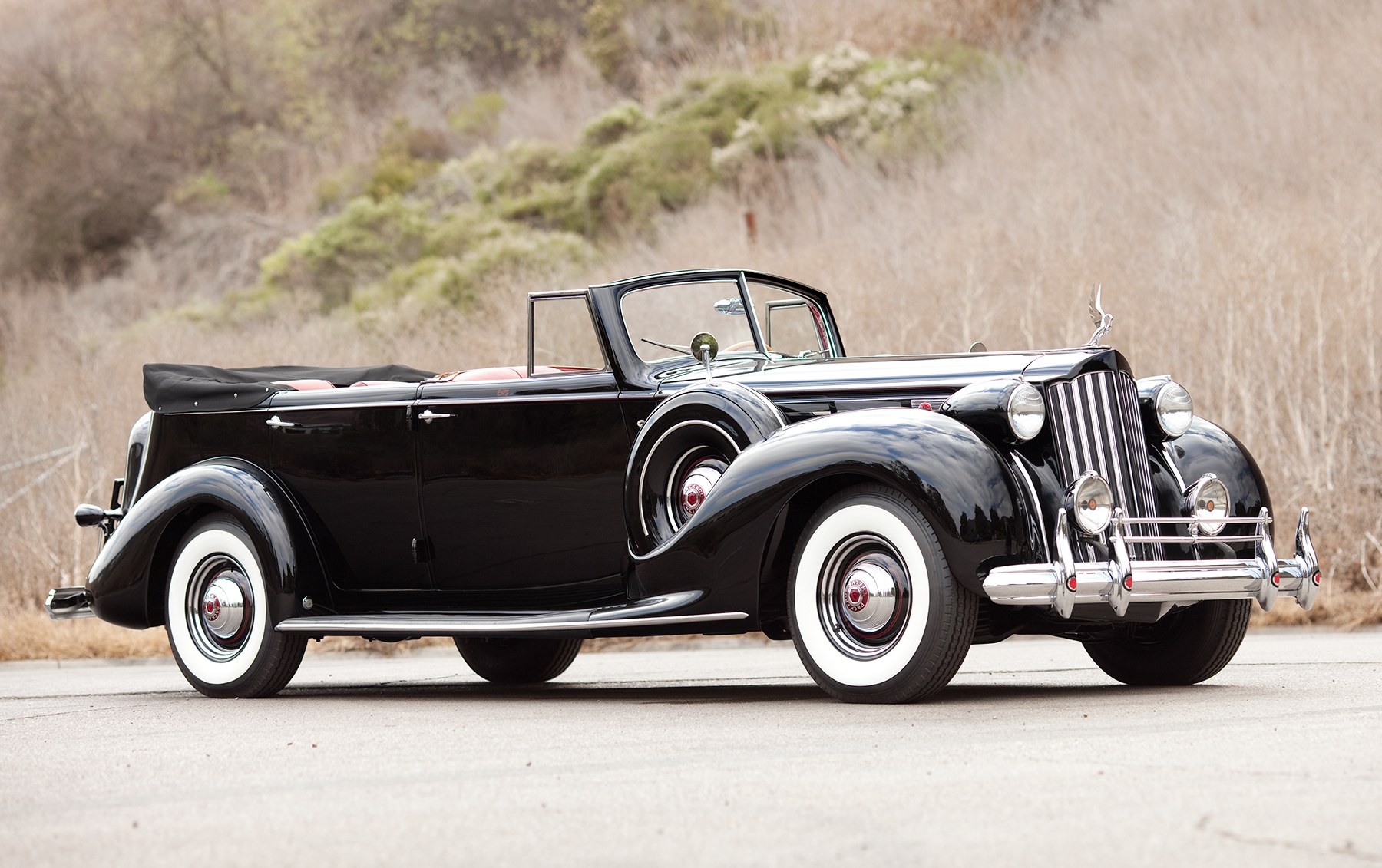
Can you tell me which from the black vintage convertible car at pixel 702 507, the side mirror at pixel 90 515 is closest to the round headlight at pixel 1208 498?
the black vintage convertible car at pixel 702 507

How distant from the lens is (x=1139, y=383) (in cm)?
713

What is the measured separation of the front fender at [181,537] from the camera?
26.5ft

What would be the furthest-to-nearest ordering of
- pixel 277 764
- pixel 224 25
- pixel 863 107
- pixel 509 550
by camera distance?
pixel 224 25, pixel 863 107, pixel 509 550, pixel 277 764

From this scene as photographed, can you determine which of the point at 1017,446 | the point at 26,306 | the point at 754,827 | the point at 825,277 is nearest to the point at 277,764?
the point at 754,827

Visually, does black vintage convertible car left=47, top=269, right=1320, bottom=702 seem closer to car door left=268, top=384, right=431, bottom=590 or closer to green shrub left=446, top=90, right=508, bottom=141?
car door left=268, top=384, right=431, bottom=590

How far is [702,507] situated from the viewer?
22.0ft

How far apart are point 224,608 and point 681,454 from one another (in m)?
2.70

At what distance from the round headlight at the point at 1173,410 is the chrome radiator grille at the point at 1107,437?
19 cm

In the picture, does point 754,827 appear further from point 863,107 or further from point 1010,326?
point 863,107

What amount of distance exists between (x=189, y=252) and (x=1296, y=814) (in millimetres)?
39690

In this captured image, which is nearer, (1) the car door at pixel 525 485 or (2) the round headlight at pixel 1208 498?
(2) the round headlight at pixel 1208 498

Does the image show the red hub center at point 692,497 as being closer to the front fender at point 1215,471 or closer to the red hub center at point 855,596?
the red hub center at point 855,596

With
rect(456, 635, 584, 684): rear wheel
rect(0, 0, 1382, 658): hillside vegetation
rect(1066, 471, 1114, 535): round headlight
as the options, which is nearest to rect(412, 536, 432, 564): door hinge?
rect(456, 635, 584, 684): rear wheel

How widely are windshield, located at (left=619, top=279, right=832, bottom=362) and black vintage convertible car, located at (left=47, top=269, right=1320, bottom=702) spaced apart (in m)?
0.01
